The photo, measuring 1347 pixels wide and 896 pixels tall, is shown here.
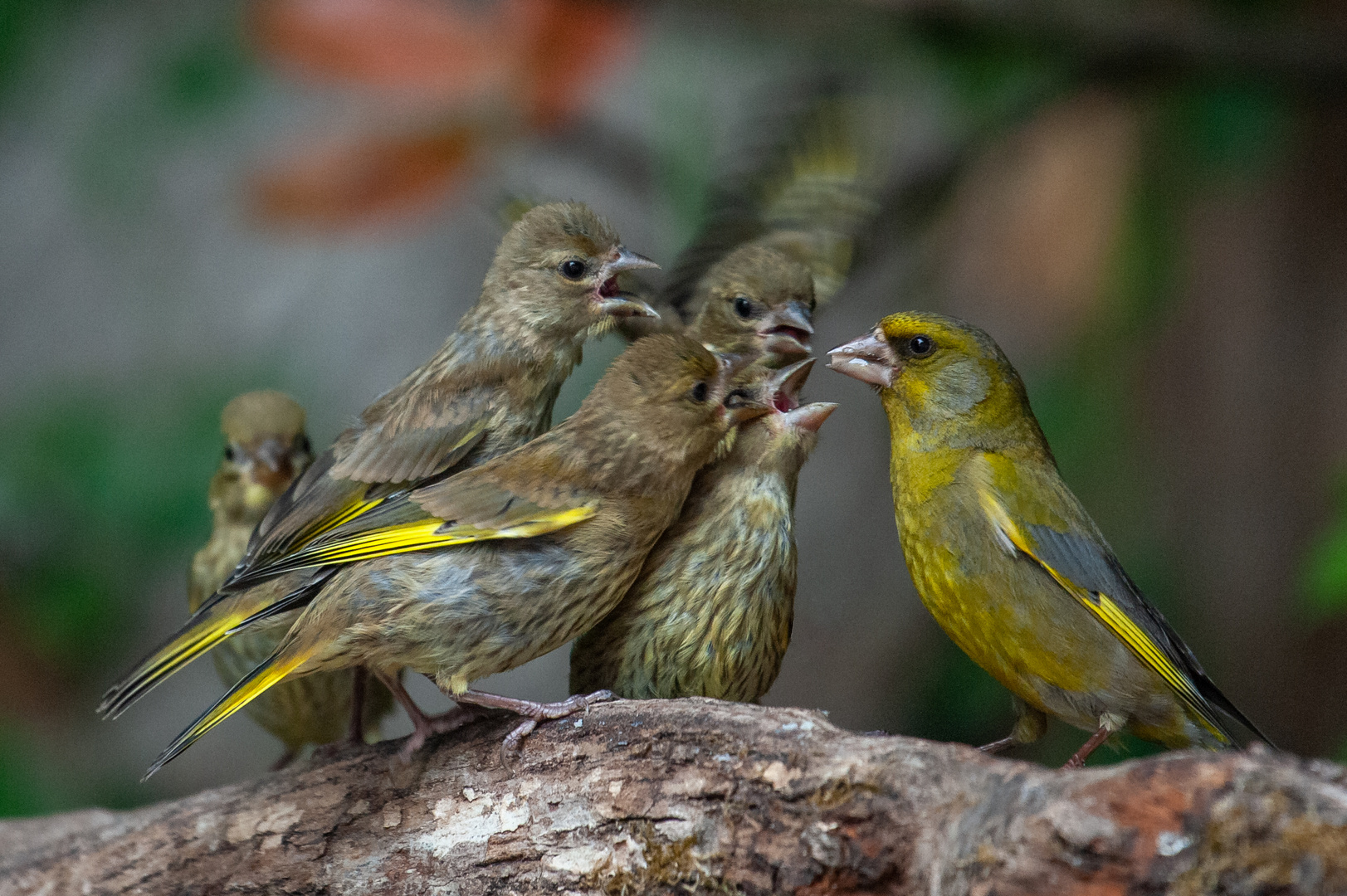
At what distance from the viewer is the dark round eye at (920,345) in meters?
2.82

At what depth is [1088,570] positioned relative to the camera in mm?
2584

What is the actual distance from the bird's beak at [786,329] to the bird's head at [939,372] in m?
0.10

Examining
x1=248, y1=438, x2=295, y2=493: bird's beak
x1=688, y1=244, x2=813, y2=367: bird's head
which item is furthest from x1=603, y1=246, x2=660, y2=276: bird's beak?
x1=248, y1=438, x2=295, y2=493: bird's beak

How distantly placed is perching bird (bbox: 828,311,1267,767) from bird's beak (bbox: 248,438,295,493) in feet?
5.12

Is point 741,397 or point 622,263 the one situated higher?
point 622,263

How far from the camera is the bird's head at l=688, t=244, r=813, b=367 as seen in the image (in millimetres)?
2914

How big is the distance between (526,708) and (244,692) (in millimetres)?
551

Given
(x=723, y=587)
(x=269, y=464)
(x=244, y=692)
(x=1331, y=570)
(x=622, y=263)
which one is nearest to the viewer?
(x=244, y=692)

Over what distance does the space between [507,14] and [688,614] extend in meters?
3.12

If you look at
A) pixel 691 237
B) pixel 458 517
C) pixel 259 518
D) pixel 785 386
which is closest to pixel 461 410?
pixel 458 517

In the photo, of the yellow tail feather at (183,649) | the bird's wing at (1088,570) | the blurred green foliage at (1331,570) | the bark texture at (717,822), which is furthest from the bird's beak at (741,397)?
the blurred green foliage at (1331,570)

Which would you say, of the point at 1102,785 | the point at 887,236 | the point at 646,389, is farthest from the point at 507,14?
the point at 1102,785

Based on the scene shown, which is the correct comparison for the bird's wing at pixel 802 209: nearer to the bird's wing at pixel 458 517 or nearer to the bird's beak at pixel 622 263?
the bird's beak at pixel 622 263

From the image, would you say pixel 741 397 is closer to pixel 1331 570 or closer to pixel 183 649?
pixel 183 649
